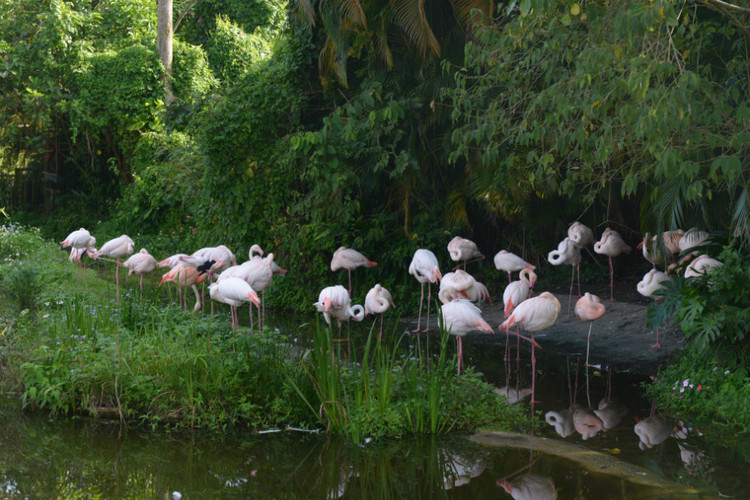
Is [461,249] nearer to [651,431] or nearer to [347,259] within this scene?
[347,259]

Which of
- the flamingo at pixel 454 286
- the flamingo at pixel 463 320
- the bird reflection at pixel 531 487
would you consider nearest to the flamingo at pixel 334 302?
the flamingo at pixel 454 286

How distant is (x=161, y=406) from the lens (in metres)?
5.69

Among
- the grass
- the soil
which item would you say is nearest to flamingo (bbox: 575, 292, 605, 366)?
the soil

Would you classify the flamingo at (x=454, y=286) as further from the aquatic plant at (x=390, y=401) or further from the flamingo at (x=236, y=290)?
the aquatic plant at (x=390, y=401)

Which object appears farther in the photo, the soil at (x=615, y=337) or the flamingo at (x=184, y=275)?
the flamingo at (x=184, y=275)

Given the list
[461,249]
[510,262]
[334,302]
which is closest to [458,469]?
[334,302]

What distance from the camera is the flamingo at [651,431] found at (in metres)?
5.49

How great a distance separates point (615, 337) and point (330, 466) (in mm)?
4690

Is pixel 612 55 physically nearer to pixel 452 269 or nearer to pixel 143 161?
pixel 452 269

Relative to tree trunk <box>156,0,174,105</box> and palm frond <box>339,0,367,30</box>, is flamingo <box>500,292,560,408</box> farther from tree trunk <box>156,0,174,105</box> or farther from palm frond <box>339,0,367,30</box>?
tree trunk <box>156,0,174,105</box>

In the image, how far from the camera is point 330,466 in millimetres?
4988

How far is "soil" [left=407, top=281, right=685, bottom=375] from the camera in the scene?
7.90 meters

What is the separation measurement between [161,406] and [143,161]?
1251cm

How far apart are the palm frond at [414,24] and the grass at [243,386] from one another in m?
4.35
